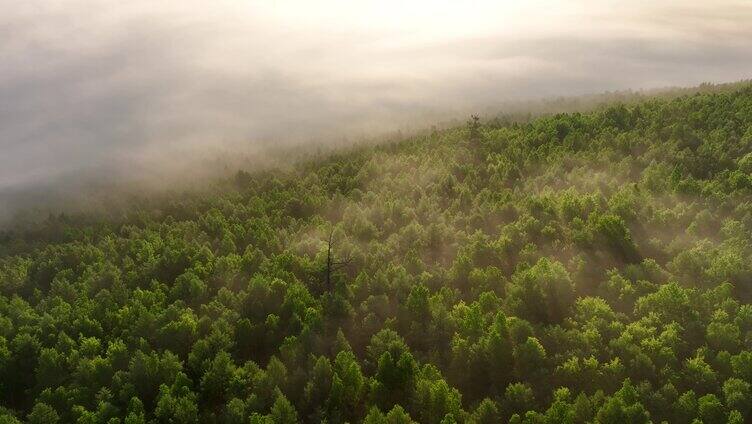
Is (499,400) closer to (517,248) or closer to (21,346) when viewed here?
(517,248)

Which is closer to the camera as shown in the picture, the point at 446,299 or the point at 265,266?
the point at 446,299

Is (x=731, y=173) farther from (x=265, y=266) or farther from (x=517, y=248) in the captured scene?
(x=265, y=266)

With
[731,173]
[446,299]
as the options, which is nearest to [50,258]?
[446,299]

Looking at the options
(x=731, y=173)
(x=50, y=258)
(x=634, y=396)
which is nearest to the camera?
(x=634, y=396)

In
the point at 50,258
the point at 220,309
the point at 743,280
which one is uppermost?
the point at 743,280

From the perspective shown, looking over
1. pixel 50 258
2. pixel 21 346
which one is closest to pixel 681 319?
pixel 21 346

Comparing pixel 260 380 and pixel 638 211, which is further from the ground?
pixel 638 211

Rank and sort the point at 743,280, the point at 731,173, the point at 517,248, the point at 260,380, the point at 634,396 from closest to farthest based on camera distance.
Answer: the point at 634,396 < the point at 260,380 < the point at 743,280 < the point at 517,248 < the point at 731,173
